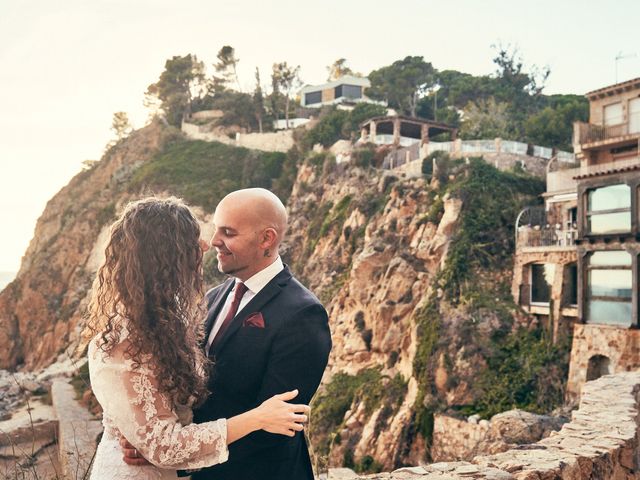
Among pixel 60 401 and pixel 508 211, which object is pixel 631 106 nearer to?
pixel 508 211

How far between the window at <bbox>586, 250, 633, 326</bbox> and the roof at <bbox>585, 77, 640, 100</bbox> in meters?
8.45

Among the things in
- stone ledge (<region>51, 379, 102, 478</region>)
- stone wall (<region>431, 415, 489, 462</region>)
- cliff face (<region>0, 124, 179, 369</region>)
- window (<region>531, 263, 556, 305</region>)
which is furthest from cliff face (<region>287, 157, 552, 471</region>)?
cliff face (<region>0, 124, 179, 369</region>)

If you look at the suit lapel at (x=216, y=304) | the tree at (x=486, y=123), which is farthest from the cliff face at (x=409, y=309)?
the suit lapel at (x=216, y=304)

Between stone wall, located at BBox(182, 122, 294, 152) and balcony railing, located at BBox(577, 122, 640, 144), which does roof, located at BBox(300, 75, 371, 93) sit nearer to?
stone wall, located at BBox(182, 122, 294, 152)

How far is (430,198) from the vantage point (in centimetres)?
2406

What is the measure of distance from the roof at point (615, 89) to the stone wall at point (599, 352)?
1035 centimetres

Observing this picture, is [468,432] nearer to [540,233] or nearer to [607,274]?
[607,274]

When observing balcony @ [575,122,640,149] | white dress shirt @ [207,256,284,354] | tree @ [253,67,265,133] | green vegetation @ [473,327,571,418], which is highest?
tree @ [253,67,265,133]

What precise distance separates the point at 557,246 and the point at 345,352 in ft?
30.3

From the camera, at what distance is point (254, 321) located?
2816 mm

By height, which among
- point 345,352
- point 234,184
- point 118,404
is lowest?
point 345,352

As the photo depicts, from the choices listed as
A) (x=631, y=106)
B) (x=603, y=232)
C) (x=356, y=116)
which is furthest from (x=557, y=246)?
(x=356, y=116)

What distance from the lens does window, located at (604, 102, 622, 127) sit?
2273 centimetres

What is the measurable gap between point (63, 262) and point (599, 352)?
41931 mm
